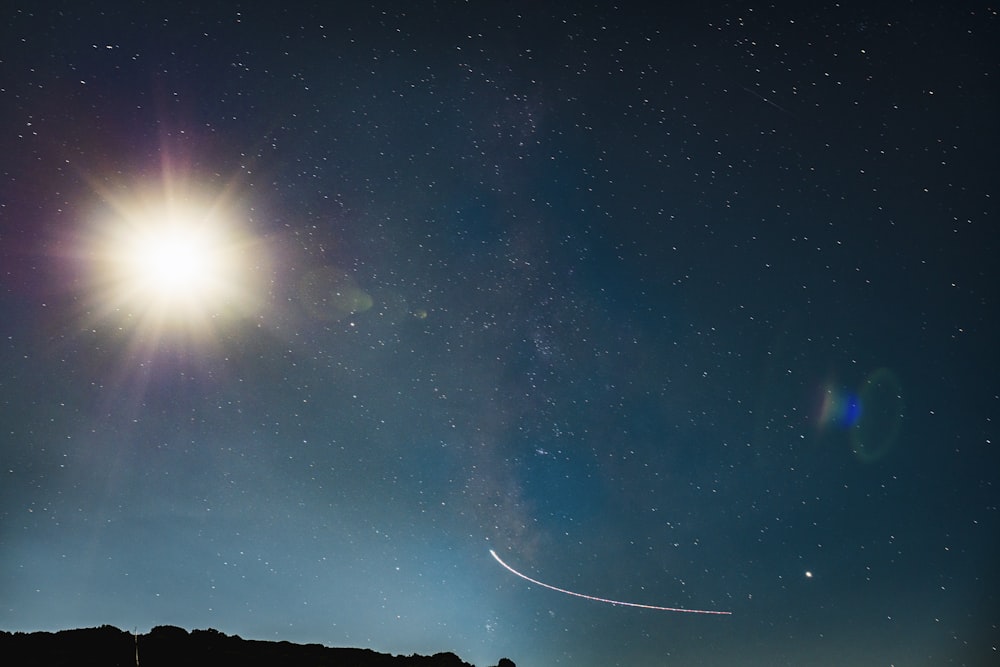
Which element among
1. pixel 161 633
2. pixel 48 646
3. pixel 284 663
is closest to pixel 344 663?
pixel 284 663

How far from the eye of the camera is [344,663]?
2880cm

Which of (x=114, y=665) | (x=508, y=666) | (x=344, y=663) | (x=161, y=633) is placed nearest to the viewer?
(x=114, y=665)

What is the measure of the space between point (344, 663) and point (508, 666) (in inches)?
374

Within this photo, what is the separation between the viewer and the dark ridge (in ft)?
71.3

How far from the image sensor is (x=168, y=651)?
24703 mm

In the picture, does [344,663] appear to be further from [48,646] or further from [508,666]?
[48,646]

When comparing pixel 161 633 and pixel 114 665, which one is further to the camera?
pixel 161 633

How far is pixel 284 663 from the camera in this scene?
26.9 m

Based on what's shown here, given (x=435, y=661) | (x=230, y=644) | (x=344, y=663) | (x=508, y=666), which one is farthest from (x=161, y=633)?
(x=508, y=666)

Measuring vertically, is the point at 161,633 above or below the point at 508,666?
above

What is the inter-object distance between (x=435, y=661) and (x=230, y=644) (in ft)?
37.3

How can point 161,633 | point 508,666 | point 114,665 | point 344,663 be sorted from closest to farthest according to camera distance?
point 114,665
point 161,633
point 344,663
point 508,666

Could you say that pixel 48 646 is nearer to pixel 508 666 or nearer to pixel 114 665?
pixel 114 665

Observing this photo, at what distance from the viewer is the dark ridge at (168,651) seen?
855 inches
